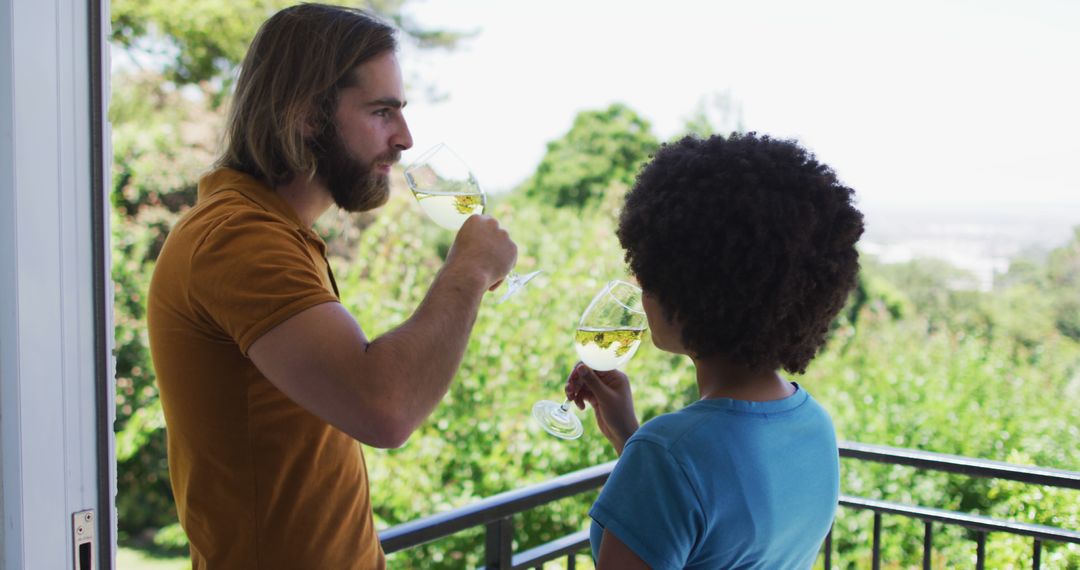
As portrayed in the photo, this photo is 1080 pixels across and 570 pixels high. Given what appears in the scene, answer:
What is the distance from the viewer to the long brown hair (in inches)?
51.8

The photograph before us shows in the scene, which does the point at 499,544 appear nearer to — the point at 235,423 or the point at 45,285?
the point at 235,423

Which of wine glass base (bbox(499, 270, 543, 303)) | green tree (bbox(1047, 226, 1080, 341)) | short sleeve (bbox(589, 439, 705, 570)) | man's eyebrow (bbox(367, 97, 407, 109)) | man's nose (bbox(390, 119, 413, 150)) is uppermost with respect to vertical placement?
man's eyebrow (bbox(367, 97, 407, 109))

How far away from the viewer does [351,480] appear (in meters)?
1.18

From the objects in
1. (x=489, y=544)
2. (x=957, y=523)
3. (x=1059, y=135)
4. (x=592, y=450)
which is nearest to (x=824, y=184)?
(x=489, y=544)

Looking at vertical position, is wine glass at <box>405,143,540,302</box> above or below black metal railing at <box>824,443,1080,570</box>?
above

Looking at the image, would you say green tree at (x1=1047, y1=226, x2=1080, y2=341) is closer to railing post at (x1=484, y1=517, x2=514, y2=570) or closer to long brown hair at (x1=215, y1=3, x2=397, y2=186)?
railing post at (x1=484, y1=517, x2=514, y2=570)

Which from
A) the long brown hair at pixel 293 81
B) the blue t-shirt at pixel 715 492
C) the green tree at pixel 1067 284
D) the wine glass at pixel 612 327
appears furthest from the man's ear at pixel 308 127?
the green tree at pixel 1067 284

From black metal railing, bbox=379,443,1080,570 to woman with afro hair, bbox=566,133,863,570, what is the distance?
25.7 inches

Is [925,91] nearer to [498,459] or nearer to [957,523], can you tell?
[498,459]

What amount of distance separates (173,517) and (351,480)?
549 centimetres

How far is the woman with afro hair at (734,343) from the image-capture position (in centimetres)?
88

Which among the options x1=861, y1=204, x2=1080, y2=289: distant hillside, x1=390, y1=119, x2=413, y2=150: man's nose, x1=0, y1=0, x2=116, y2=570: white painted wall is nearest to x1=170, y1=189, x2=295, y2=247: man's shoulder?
x1=0, y1=0, x2=116, y2=570: white painted wall

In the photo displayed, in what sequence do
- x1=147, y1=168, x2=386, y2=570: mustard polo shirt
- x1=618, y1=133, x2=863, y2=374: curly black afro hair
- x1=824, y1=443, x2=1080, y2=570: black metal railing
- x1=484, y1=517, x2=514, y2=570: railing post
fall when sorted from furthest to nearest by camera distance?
1. x1=824, y1=443, x2=1080, y2=570: black metal railing
2. x1=484, y1=517, x2=514, y2=570: railing post
3. x1=147, y1=168, x2=386, y2=570: mustard polo shirt
4. x1=618, y1=133, x2=863, y2=374: curly black afro hair

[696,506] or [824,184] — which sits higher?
[824,184]
